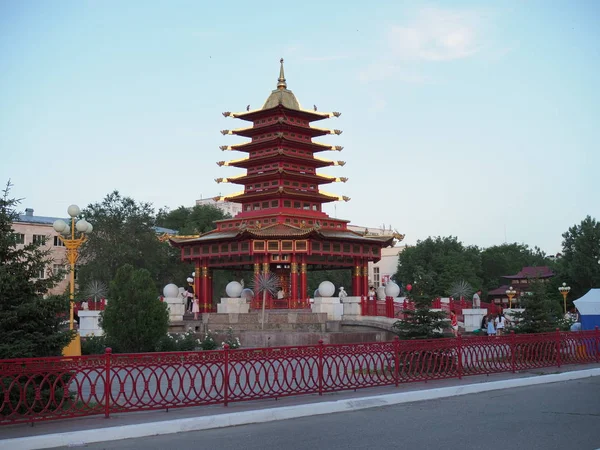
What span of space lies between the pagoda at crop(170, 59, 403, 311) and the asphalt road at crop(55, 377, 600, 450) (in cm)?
2490

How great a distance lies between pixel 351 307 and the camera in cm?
3189

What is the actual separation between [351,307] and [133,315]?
12.4 m

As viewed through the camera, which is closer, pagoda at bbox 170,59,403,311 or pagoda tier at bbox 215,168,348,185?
pagoda at bbox 170,59,403,311

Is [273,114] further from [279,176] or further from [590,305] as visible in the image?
[590,305]

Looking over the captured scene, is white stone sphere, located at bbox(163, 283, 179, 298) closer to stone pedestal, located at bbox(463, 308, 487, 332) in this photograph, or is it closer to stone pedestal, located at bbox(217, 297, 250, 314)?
stone pedestal, located at bbox(217, 297, 250, 314)

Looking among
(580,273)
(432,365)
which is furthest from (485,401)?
(580,273)

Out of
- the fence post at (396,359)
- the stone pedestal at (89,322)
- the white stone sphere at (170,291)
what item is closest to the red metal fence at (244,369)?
the fence post at (396,359)

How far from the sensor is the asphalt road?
9039mm

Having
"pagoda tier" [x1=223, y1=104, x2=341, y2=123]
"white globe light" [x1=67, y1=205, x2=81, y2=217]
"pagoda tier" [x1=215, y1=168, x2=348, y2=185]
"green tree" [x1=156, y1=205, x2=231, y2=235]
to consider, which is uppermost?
"pagoda tier" [x1=223, y1=104, x2=341, y2=123]

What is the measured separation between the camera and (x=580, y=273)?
6169cm

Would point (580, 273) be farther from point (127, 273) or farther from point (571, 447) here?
point (571, 447)

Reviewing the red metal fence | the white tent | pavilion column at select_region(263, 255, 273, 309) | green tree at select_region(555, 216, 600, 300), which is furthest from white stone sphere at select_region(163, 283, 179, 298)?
green tree at select_region(555, 216, 600, 300)

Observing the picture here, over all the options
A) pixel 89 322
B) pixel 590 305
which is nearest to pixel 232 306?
pixel 89 322

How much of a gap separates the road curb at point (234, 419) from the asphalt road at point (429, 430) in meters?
0.23
